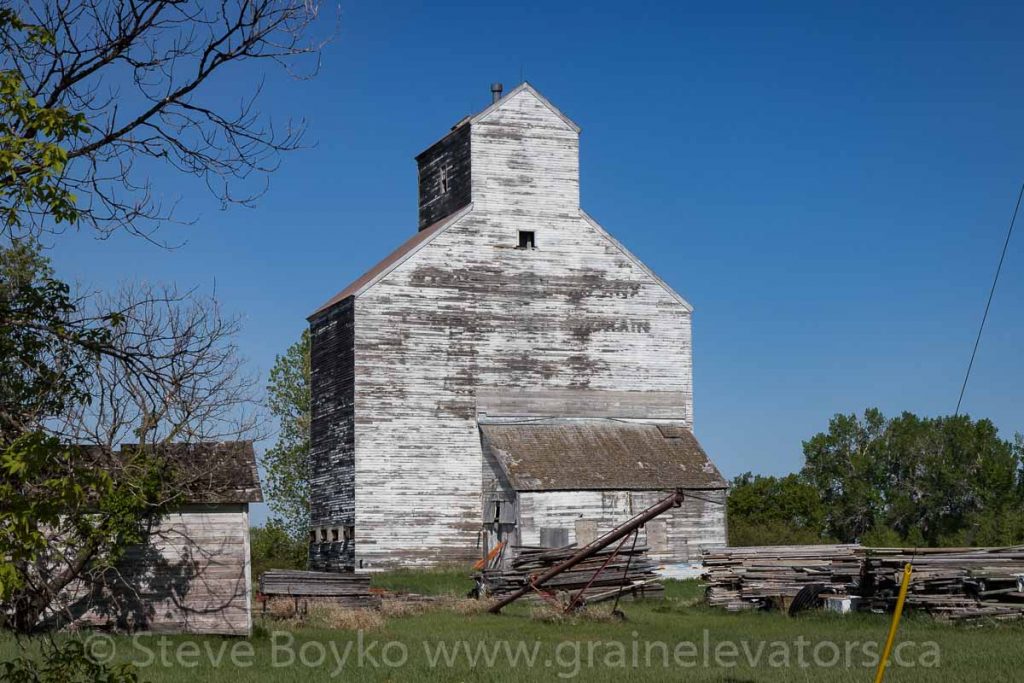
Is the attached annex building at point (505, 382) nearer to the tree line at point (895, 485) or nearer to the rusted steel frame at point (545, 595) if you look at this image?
the rusted steel frame at point (545, 595)

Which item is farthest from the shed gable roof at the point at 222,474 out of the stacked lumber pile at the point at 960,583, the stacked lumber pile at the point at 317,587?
the stacked lumber pile at the point at 960,583

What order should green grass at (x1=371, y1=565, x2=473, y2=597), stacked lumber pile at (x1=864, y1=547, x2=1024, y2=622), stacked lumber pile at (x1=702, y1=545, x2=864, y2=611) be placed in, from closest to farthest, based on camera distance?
stacked lumber pile at (x1=864, y1=547, x2=1024, y2=622) < stacked lumber pile at (x1=702, y1=545, x2=864, y2=611) < green grass at (x1=371, y1=565, x2=473, y2=597)

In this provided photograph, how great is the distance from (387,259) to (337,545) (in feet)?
37.3

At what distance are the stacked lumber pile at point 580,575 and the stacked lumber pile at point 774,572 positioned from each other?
1.82 m

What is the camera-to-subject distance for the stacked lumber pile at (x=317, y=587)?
29.4 meters

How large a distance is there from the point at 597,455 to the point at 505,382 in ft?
12.9

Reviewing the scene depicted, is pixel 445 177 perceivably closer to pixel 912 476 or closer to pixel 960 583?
pixel 960 583

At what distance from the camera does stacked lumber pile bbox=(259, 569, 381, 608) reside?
29406mm

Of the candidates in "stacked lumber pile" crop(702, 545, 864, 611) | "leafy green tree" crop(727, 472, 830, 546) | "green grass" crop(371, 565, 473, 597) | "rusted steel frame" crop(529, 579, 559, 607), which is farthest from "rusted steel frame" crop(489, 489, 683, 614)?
"leafy green tree" crop(727, 472, 830, 546)

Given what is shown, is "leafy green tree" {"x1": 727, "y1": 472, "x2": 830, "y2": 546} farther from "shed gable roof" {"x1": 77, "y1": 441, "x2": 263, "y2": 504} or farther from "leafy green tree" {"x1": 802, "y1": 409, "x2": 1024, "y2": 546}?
"shed gable roof" {"x1": 77, "y1": 441, "x2": 263, "y2": 504}

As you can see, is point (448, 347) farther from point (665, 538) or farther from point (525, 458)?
point (665, 538)

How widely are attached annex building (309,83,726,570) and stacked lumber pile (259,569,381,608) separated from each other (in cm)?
885

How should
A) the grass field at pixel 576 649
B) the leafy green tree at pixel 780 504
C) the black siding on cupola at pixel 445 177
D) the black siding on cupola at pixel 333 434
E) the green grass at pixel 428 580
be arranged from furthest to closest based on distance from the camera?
the leafy green tree at pixel 780 504 → the black siding on cupola at pixel 445 177 → the black siding on cupola at pixel 333 434 → the green grass at pixel 428 580 → the grass field at pixel 576 649

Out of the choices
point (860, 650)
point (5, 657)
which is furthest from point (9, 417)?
point (860, 650)
